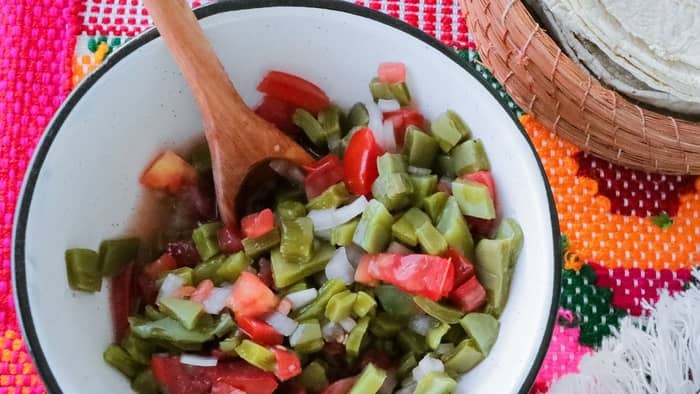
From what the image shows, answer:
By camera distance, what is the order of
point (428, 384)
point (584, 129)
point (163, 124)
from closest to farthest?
point (428, 384), point (163, 124), point (584, 129)

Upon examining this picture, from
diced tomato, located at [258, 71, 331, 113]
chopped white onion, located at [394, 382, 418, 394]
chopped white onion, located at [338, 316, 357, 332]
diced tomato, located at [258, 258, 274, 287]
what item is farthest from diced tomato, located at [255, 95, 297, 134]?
chopped white onion, located at [394, 382, 418, 394]

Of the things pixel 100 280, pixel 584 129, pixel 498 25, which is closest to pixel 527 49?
pixel 498 25

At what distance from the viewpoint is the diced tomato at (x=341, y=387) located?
3.77ft

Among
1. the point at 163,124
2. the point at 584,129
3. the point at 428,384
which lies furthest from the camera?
the point at 584,129

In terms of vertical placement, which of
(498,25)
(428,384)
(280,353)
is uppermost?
(498,25)

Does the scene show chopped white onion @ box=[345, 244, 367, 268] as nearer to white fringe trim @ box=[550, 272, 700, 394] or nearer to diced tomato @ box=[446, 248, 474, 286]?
diced tomato @ box=[446, 248, 474, 286]

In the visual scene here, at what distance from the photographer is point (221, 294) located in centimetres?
118

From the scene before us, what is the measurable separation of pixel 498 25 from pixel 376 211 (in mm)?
376

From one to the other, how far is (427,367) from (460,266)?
14 cm

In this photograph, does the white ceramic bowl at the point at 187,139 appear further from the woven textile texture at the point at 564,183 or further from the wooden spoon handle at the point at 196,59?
the woven textile texture at the point at 564,183

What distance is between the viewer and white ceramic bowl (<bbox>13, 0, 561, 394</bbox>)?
42.1 inches

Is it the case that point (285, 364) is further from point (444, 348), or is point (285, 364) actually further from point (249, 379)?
point (444, 348)

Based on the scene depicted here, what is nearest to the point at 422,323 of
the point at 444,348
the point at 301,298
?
the point at 444,348

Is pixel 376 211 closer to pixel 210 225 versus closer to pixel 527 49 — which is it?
pixel 210 225
